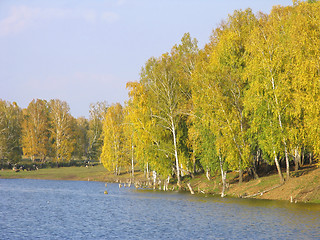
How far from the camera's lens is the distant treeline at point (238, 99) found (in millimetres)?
46906

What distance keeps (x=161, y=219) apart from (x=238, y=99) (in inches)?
914

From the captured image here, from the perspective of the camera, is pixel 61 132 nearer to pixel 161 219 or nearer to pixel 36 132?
pixel 36 132

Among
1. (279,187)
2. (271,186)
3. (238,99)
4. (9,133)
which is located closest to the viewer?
(279,187)

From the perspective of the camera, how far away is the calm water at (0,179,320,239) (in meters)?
30.7

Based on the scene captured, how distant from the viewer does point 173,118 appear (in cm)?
6631

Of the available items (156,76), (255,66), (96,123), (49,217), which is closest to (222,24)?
(156,76)

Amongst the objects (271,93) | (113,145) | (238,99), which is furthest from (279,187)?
(113,145)

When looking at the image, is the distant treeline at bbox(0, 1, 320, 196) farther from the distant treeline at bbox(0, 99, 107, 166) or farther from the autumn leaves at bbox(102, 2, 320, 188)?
the distant treeline at bbox(0, 99, 107, 166)

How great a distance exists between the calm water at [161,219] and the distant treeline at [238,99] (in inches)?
299

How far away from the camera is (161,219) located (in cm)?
3859

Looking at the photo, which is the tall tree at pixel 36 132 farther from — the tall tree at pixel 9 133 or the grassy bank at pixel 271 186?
the grassy bank at pixel 271 186

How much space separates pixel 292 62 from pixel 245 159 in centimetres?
1286

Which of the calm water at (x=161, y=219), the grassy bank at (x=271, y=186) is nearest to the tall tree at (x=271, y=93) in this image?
the grassy bank at (x=271, y=186)

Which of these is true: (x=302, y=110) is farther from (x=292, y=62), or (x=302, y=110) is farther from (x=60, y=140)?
(x=60, y=140)
